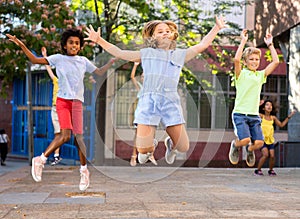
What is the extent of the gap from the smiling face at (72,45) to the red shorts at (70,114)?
1.93 feet

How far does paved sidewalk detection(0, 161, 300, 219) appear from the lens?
5.62 m

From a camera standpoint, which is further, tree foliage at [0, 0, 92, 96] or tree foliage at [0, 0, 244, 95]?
tree foliage at [0, 0, 244, 95]

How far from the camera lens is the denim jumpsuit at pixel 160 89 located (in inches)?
224

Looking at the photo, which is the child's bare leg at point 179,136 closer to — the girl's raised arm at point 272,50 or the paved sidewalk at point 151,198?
the paved sidewalk at point 151,198

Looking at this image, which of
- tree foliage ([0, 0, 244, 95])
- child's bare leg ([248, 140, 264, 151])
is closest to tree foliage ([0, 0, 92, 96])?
tree foliage ([0, 0, 244, 95])

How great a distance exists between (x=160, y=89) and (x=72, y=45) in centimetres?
185

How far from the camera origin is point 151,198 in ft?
22.5

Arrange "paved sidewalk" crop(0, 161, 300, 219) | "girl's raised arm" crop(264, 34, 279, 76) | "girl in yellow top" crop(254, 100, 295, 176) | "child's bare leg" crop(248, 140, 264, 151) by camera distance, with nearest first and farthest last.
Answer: "paved sidewalk" crop(0, 161, 300, 219) → "girl's raised arm" crop(264, 34, 279, 76) → "child's bare leg" crop(248, 140, 264, 151) → "girl in yellow top" crop(254, 100, 295, 176)

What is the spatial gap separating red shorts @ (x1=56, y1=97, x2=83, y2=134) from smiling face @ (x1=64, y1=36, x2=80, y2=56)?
588 millimetres

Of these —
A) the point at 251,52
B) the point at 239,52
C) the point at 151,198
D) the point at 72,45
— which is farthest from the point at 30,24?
the point at 151,198

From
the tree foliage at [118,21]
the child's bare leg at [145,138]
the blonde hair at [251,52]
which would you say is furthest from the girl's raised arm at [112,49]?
the tree foliage at [118,21]

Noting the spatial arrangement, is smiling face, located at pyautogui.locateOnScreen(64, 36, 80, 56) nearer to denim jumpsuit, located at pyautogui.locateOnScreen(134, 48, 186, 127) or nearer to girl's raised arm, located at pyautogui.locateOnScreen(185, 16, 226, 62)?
denim jumpsuit, located at pyautogui.locateOnScreen(134, 48, 186, 127)

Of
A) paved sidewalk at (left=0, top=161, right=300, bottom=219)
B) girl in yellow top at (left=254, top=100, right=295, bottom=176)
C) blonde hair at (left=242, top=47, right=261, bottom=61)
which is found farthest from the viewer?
girl in yellow top at (left=254, top=100, right=295, bottom=176)

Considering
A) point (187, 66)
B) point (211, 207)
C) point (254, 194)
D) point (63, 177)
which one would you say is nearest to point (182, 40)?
point (187, 66)
